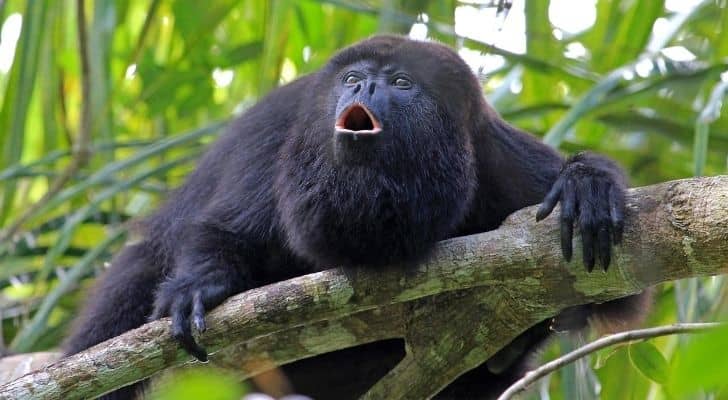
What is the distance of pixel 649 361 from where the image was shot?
5.13 feet

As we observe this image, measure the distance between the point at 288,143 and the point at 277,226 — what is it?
20cm

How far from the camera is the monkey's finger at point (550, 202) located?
1.72 meters

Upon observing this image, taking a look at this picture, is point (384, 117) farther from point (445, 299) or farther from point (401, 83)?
point (445, 299)

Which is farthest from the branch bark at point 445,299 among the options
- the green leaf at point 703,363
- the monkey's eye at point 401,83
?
the green leaf at point 703,363

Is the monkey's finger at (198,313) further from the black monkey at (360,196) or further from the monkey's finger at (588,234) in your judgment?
the monkey's finger at (588,234)

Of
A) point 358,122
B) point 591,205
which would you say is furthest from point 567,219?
point 358,122

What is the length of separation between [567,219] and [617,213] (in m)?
0.09

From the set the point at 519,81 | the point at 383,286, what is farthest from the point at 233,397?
the point at 519,81

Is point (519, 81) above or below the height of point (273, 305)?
above

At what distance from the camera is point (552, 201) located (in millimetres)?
1774

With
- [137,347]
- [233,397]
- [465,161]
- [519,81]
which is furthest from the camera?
[519,81]

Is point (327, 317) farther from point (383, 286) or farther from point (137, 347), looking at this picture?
point (137, 347)

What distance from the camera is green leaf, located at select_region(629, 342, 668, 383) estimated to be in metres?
1.56

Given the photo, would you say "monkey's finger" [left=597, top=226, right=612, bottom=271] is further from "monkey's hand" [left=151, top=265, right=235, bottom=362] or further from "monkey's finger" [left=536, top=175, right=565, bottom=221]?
"monkey's hand" [left=151, top=265, right=235, bottom=362]
